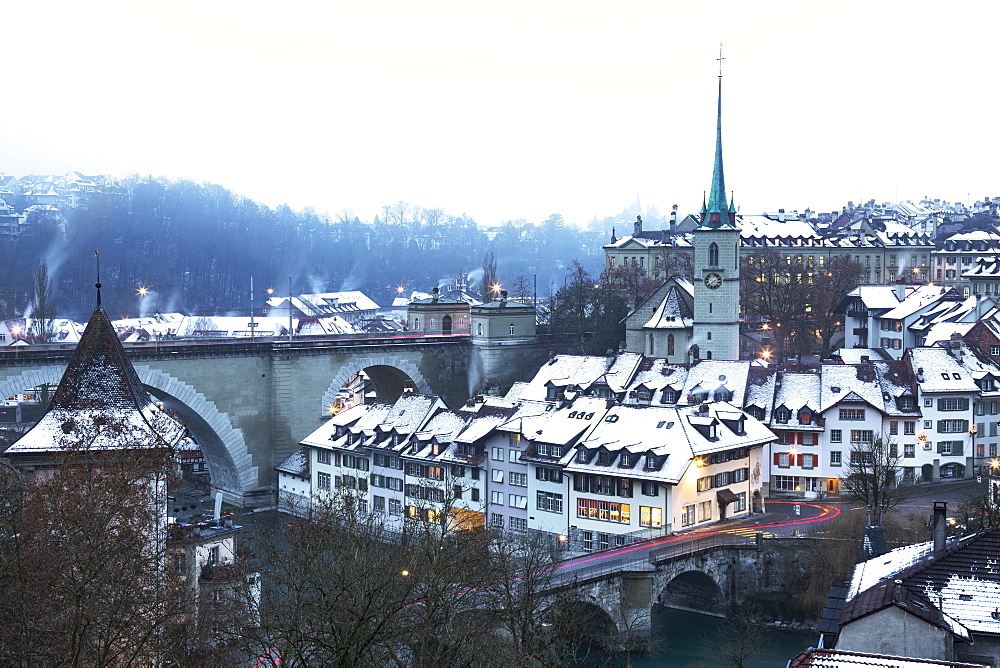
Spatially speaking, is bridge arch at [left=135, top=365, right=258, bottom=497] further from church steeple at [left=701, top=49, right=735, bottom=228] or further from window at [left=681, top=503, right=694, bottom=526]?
church steeple at [left=701, top=49, right=735, bottom=228]

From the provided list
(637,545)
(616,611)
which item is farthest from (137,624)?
(637,545)

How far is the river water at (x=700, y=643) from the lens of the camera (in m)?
42.1

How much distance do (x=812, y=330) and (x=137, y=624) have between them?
222 ft

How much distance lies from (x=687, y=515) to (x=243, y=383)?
80.0ft

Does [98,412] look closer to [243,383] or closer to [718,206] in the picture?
[243,383]

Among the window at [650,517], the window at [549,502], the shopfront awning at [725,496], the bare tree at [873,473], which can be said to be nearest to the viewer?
the bare tree at [873,473]

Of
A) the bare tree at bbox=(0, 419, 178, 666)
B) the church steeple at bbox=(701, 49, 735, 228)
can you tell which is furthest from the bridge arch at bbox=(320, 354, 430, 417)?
the bare tree at bbox=(0, 419, 178, 666)

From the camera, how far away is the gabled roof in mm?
31469

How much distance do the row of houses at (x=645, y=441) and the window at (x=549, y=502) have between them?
0.06 m

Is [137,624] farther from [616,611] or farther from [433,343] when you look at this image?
[433,343]

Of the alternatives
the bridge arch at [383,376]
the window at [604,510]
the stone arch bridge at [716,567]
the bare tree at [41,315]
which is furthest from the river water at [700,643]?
the bare tree at [41,315]

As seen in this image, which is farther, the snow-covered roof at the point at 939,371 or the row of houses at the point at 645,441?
the snow-covered roof at the point at 939,371

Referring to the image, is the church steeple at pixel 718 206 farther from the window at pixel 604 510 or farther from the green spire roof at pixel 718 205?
the window at pixel 604 510

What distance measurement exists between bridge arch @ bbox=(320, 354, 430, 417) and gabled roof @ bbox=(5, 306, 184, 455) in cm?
3584
